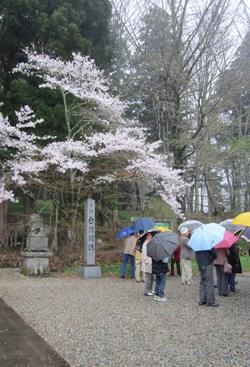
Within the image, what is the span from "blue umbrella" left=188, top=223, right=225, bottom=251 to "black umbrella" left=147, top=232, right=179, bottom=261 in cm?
70

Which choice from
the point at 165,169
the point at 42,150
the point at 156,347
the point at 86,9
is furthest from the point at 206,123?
the point at 156,347

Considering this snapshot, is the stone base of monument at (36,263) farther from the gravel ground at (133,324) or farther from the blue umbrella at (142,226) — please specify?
the blue umbrella at (142,226)

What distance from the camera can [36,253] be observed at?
14.8 metres

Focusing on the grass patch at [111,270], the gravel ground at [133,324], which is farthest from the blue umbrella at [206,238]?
the grass patch at [111,270]

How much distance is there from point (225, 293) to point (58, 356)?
5.90 metres

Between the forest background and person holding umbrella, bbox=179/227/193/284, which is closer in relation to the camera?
person holding umbrella, bbox=179/227/193/284

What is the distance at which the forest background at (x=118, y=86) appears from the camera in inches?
698

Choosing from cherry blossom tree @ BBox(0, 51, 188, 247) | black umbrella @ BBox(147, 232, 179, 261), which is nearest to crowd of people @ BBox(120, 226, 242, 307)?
black umbrella @ BBox(147, 232, 179, 261)

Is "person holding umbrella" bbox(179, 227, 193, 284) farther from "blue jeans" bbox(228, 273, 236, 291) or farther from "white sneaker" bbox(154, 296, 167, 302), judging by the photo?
"white sneaker" bbox(154, 296, 167, 302)

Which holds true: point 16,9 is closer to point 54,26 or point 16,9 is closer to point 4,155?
point 54,26

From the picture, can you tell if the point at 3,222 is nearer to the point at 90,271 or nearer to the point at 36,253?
the point at 36,253

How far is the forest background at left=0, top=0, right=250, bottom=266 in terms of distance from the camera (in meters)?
17.7

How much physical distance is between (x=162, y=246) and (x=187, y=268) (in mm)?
3486

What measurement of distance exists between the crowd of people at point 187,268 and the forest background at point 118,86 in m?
4.72
